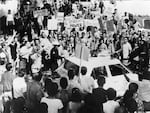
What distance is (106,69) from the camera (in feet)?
23.0

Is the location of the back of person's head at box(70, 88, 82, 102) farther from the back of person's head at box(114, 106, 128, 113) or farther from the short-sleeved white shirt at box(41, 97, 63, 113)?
the back of person's head at box(114, 106, 128, 113)

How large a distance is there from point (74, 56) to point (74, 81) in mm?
1219

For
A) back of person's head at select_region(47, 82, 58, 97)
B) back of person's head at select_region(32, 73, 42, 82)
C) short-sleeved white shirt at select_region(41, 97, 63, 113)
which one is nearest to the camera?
short-sleeved white shirt at select_region(41, 97, 63, 113)

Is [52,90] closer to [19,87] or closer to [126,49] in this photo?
[19,87]

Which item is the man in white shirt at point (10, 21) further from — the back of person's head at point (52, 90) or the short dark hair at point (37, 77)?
the back of person's head at point (52, 90)

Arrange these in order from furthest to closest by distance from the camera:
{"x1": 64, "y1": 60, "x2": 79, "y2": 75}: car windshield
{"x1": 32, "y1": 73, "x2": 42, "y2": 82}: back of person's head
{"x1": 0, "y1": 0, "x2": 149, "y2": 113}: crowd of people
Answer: {"x1": 0, "y1": 0, "x2": 149, "y2": 113}: crowd of people < {"x1": 64, "y1": 60, "x2": 79, "y2": 75}: car windshield < {"x1": 32, "y1": 73, "x2": 42, "y2": 82}: back of person's head

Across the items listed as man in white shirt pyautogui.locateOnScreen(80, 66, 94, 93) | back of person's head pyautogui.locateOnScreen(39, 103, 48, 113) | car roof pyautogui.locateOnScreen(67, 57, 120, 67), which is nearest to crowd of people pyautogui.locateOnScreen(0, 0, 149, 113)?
car roof pyautogui.locateOnScreen(67, 57, 120, 67)

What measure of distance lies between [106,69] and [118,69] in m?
0.32

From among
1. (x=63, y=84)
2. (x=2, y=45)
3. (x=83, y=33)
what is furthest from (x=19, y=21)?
(x=63, y=84)

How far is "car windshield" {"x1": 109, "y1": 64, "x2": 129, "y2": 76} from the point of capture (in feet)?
23.2

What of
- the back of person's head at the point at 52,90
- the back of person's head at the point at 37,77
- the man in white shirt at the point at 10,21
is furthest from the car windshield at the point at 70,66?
the back of person's head at the point at 52,90

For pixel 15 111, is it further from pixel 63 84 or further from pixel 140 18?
pixel 140 18

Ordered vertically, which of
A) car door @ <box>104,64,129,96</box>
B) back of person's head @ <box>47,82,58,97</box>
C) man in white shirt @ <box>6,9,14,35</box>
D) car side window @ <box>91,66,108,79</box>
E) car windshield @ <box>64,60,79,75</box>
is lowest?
car door @ <box>104,64,129,96</box>

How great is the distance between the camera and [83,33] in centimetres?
766
